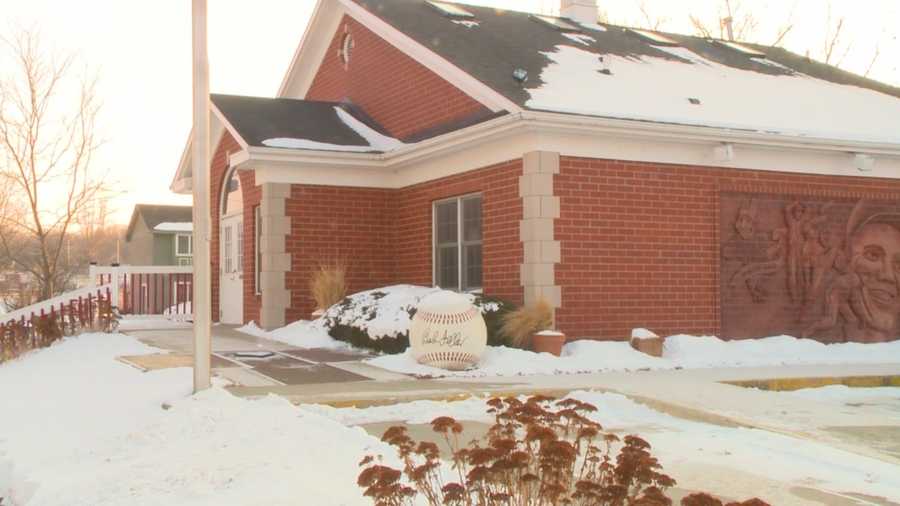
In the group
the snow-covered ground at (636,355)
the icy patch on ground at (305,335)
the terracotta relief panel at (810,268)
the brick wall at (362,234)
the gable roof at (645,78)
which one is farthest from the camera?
the brick wall at (362,234)

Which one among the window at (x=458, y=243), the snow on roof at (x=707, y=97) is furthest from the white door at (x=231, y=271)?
the snow on roof at (x=707, y=97)

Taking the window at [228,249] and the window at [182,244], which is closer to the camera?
the window at [228,249]

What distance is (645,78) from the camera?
1656cm

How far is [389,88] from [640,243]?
6.35 m

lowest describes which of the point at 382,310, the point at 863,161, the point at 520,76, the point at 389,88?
the point at 382,310

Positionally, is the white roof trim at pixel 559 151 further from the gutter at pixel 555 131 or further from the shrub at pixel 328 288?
the shrub at pixel 328 288

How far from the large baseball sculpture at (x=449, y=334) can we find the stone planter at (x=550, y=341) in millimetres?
963

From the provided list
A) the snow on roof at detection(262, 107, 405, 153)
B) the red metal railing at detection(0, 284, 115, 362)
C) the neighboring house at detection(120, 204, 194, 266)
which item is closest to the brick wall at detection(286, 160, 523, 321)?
the snow on roof at detection(262, 107, 405, 153)

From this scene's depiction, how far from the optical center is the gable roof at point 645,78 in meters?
14.7

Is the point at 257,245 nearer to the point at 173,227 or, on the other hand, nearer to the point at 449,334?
the point at 449,334

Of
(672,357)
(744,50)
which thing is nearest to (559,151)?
(672,357)

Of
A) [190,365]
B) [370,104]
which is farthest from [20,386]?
[370,104]

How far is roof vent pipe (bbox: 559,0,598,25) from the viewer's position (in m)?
22.0

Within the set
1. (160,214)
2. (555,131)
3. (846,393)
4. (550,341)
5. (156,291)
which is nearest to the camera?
(846,393)
